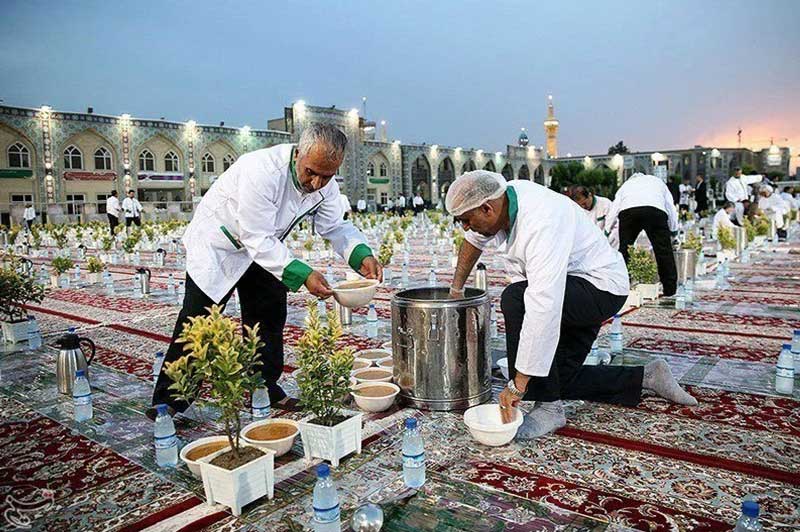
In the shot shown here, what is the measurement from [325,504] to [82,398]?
5.23 ft

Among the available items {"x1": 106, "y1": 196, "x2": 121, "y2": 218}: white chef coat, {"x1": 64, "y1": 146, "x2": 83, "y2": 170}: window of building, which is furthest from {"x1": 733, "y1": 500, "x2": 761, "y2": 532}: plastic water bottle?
{"x1": 64, "y1": 146, "x2": 83, "y2": 170}: window of building

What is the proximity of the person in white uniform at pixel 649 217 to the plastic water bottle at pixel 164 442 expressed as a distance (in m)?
4.08

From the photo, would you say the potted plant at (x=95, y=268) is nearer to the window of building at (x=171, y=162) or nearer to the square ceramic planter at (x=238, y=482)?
the square ceramic planter at (x=238, y=482)

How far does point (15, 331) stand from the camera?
423 centimetres

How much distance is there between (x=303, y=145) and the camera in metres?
2.32

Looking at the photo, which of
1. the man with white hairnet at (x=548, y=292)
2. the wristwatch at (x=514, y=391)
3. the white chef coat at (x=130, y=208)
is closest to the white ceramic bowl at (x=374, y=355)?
the man with white hairnet at (x=548, y=292)

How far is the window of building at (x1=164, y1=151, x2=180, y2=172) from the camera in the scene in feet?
83.3

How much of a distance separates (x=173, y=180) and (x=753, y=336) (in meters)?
24.7

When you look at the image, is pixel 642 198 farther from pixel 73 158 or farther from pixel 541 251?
pixel 73 158

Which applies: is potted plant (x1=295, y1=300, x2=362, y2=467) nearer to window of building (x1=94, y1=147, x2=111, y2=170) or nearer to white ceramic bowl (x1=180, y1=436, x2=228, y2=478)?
white ceramic bowl (x1=180, y1=436, x2=228, y2=478)

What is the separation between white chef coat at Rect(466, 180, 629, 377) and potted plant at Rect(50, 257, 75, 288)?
6.40 metres

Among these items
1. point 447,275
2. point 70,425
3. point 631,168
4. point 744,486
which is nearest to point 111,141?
point 447,275

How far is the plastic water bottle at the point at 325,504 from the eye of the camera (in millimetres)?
1642

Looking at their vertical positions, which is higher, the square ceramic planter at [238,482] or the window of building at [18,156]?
the window of building at [18,156]
